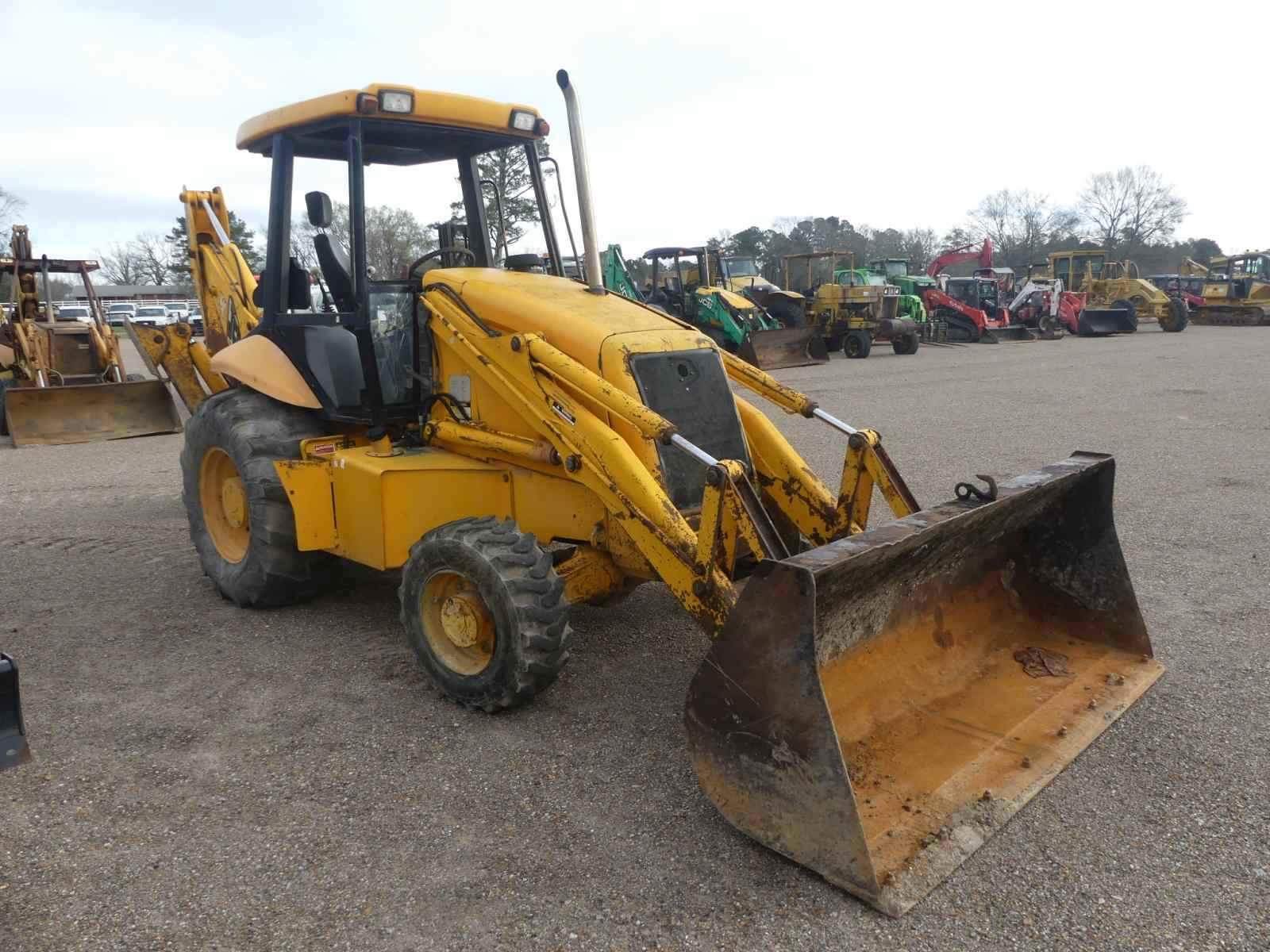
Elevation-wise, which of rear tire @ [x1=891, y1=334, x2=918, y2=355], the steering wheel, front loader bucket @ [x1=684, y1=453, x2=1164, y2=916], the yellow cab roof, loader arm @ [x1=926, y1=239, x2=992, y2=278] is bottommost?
front loader bucket @ [x1=684, y1=453, x2=1164, y2=916]

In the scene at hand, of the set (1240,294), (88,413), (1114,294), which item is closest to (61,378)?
(88,413)

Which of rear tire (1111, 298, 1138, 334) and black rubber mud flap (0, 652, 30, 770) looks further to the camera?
rear tire (1111, 298, 1138, 334)

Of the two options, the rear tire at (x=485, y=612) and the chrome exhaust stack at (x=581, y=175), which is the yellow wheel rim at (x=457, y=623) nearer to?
the rear tire at (x=485, y=612)

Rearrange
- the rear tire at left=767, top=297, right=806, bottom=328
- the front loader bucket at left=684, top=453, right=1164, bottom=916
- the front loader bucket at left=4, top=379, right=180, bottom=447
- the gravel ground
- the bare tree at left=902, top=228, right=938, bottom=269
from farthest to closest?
the bare tree at left=902, top=228, right=938, bottom=269 → the rear tire at left=767, top=297, right=806, bottom=328 → the front loader bucket at left=4, top=379, right=180, bottom=447 → the front loader bucket at left=684, top=453, right=1164, bottom=916 → the gravel ground

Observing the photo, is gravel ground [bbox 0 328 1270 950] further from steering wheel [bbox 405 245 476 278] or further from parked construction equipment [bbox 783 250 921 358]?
parked construction equipment [bbox 783 250 921 358]

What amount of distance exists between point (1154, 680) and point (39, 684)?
4673 mm

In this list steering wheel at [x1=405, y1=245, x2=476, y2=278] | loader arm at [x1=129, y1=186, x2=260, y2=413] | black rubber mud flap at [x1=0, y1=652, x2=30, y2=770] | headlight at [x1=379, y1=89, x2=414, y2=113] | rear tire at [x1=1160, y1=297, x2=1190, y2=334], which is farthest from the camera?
rear tire at [x1=1160, y1=297, x2=1190, y2=334]

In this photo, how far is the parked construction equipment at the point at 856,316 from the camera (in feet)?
74.7

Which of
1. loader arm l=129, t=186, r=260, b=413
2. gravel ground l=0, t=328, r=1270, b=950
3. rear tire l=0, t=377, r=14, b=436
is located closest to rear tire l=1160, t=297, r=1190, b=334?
gravel ground l=0, t=328, r=1270, b=950

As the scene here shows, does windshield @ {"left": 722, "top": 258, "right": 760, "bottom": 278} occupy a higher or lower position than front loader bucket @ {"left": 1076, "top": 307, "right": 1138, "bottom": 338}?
higher

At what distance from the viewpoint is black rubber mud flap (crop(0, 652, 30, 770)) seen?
2.27 meters

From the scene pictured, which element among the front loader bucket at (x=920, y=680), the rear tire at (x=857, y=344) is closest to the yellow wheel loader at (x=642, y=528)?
the front loader bucket at (x=920, y=680)

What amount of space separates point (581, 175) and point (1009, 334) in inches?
1082

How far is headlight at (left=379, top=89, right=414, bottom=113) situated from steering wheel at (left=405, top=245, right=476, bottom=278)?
708 mm
